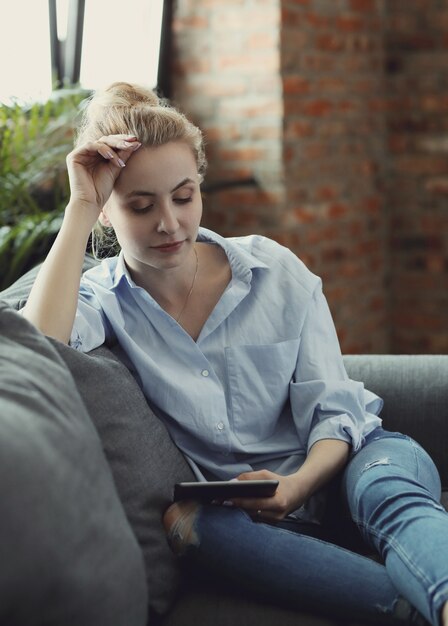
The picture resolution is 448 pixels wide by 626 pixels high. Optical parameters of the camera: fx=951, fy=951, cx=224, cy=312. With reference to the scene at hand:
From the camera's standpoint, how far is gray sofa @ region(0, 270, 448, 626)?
1.06 meters

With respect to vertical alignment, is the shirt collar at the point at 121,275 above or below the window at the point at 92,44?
below

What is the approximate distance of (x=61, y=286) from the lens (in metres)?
1.67

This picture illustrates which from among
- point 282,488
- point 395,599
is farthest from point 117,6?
point 395,599

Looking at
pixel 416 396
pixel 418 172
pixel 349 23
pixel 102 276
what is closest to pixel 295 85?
pixel 349 23

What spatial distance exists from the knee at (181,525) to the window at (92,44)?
1.82 m

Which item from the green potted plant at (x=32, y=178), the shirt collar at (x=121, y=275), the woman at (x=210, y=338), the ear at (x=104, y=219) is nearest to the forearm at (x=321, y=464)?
the woman at (x=210, y=338)

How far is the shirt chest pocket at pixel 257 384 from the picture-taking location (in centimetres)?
177

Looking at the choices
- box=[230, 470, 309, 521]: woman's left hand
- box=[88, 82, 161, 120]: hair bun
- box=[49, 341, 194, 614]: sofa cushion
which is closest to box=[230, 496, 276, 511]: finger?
→ box=[230, 470, 309, 521]: woman's left hand

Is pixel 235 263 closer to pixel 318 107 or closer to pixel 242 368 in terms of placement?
pixel 242 368

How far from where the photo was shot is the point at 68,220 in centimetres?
176

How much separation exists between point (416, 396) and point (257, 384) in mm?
476

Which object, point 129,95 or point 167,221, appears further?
point 129,95

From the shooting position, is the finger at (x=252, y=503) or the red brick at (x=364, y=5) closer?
the finger at (x=252, y=503)

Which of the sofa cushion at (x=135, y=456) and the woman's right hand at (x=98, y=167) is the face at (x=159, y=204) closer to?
the woman's right hand at (x=98, y=167)
